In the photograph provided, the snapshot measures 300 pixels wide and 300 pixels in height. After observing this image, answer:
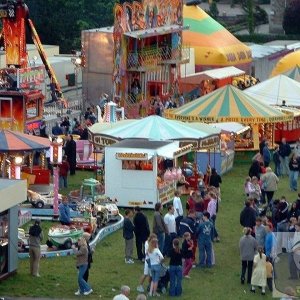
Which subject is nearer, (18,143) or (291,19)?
(18,143)

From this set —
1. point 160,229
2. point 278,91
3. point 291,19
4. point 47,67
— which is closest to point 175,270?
point 160,229

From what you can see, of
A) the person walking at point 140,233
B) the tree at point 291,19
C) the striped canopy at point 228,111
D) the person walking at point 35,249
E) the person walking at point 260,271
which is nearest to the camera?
the person walking at point 260,271

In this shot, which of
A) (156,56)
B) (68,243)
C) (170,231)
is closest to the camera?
(170,231)

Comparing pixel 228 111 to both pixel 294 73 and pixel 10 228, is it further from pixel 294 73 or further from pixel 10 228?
pixel 10 228

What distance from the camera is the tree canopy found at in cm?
6919

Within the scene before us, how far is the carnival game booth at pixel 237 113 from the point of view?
39438 millimetres

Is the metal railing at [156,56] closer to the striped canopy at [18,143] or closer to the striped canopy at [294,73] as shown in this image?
the striped canopy at [294,73]

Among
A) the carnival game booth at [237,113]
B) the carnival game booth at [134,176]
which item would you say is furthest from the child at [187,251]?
the carnival game booth at [237,113]

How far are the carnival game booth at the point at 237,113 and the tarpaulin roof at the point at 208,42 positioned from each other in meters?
16.8

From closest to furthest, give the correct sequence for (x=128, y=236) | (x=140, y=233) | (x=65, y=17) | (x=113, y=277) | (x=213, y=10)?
(x=113, y=277) → (x=128, y=236) → (x=140, y=233) → (x=65, y=17) → (x=213, y=10)

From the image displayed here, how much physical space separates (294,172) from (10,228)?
36.2 ft

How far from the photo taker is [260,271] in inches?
948

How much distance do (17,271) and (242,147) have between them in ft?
52.0

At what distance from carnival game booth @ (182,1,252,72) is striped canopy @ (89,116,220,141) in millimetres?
22474
